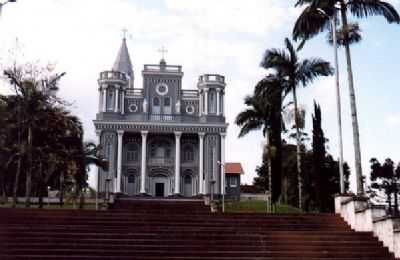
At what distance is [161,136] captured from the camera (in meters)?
56.6

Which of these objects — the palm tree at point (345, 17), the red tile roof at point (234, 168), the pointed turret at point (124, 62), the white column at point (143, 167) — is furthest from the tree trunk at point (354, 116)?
the pointed turret at point (124, 62)

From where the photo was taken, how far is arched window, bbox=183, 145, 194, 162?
56375 mm

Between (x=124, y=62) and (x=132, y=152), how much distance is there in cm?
1809

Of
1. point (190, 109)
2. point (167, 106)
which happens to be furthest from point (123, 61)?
point (190, 109)

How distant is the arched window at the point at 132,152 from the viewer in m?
55.8

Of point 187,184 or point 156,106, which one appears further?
point 156,106

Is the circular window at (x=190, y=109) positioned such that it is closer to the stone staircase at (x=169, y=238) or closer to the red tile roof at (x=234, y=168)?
the red tile roof at (x=234, y=168)

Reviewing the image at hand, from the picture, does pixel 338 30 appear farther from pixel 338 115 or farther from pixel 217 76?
pixel 217 76

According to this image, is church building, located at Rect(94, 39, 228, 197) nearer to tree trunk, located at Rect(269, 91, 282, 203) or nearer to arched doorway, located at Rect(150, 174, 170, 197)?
arched doorway, located at Rect(150, 174, 170, 197)

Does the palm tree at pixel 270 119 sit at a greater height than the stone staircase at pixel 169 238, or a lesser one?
greater

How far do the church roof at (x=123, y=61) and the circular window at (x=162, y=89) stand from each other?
483 inches

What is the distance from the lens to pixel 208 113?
184ft

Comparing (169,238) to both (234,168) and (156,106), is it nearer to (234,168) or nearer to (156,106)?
(156,106)

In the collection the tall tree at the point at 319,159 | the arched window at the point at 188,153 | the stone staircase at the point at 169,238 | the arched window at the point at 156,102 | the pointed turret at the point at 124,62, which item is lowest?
the stone staircase at the point at 169,238
